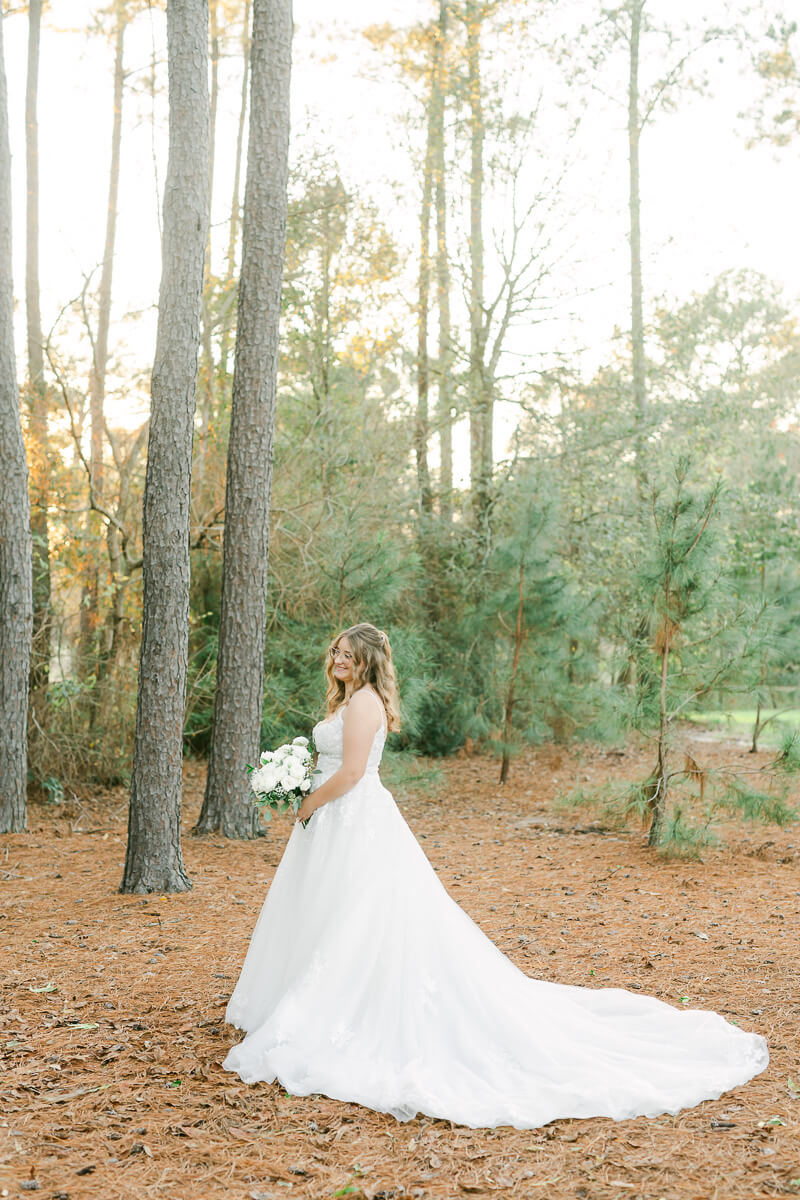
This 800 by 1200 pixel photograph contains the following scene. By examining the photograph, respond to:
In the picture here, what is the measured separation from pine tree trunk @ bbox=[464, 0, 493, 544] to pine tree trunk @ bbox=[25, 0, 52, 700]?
5418 mm

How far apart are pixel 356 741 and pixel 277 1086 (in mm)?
1345

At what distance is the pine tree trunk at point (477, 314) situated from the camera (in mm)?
13820

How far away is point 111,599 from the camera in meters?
11.1

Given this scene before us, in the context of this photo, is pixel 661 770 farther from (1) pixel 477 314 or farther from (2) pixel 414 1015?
(1) pixel 477 314

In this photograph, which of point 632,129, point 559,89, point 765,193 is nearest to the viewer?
point 559,89

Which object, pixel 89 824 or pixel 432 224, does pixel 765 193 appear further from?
pixel 89 824

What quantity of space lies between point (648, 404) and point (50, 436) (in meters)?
8.22

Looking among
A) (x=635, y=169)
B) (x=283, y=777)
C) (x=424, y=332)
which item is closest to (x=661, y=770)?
(x=283, y=777)

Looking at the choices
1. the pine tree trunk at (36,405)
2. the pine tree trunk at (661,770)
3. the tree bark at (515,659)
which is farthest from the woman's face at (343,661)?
the tree bark at (515,659)

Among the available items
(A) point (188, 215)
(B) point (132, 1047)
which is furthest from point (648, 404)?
(B) point (132, 1047)

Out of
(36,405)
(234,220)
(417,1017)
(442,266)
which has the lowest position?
(417,1017)

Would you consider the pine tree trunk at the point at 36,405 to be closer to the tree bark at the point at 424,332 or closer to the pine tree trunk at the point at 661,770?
the tree bark at the point at 424,332

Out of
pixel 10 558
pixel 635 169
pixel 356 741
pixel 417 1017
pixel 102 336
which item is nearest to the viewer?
pixel 417 1017

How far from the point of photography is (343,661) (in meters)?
4.52
